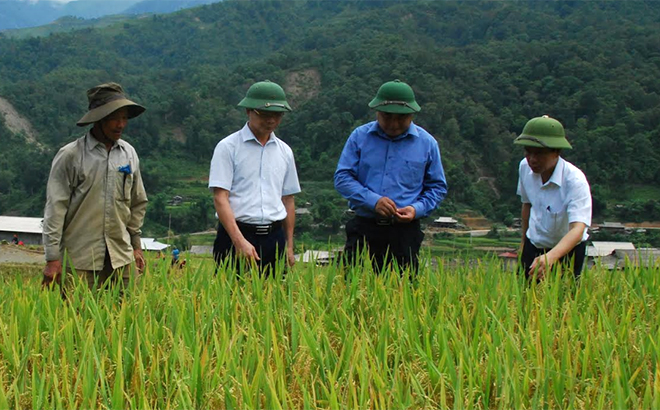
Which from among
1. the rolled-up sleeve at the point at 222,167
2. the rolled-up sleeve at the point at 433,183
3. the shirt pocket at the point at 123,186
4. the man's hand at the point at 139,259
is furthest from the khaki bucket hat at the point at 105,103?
the rolled-up sleeve at the point at 433,183

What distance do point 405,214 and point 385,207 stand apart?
11cm

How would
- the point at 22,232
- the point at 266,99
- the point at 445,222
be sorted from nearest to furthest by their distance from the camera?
1. the point at 266,99
2. the point at 445,222
3. the point at 22,232

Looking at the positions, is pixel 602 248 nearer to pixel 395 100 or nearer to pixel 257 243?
pixel 395 100

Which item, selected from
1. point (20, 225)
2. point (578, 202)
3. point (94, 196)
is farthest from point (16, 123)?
point (578, 202)

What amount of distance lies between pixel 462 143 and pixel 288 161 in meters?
34.9

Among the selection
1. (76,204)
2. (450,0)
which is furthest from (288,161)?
(450,0)

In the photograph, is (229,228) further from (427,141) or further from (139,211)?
(427,141)

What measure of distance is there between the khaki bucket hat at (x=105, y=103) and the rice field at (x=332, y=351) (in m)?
0.79

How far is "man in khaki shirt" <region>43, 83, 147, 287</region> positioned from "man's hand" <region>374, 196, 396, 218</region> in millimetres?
1196

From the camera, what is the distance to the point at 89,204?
11.2 ft

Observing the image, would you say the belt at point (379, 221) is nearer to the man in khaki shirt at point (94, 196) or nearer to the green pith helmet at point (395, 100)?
the green pith helmet at point (395, 100)

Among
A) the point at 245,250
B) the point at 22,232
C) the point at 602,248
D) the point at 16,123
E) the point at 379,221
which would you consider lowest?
the point at 22,232

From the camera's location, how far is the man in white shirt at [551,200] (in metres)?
3.45

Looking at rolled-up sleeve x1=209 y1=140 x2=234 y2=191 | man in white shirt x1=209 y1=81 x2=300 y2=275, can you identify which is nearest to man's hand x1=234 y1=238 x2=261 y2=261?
man in white shirt x1=209 y1=81 x2=300 y2=275
